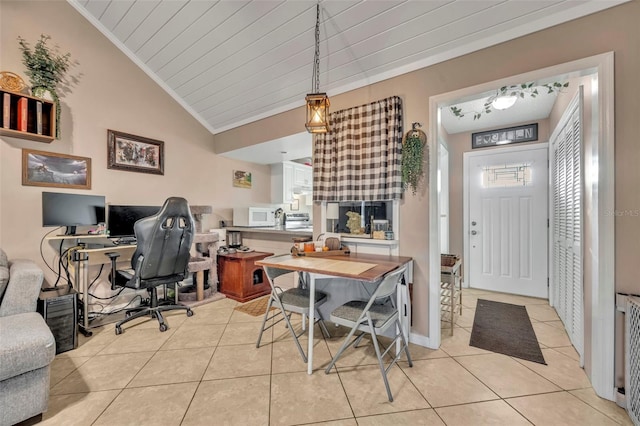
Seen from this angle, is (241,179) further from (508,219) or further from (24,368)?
(508,219)

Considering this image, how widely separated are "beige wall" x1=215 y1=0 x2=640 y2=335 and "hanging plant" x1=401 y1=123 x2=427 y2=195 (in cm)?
11

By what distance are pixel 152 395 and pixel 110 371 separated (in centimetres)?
55

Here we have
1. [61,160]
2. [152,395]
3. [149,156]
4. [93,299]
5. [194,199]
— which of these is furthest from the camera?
[194,199]

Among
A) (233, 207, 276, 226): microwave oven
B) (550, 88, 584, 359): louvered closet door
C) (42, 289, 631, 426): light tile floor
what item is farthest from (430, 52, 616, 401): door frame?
(233, 207, 276, 226): microwave oven

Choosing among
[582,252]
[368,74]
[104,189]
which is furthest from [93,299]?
[582,252]

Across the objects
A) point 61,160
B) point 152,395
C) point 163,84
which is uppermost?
point 163,84

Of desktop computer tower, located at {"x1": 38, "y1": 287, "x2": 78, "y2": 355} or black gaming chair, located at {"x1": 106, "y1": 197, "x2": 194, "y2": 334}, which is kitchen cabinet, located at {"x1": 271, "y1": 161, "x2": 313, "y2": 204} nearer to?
black gaming chair, located at {"x1": 106, "y1": 197, "x2": 194, "y2": 334}

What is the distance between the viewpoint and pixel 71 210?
2.80 metres

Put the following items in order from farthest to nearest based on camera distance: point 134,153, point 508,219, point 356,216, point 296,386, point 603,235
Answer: point 508,219 → point 134,153 → point 356,216 → point 296,386 → point 603,235

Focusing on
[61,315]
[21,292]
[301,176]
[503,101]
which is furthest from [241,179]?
[503,101]

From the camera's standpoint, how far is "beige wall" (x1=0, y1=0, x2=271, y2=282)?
2.58m

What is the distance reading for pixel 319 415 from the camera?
1.56 metres

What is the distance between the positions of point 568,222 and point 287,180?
4068 mm

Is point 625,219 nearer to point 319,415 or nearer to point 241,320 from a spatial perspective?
point 319,415
